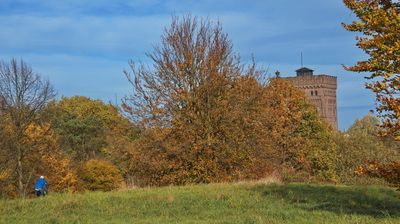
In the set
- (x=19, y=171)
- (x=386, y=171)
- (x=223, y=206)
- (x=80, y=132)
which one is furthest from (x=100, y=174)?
(x=386, y=171)

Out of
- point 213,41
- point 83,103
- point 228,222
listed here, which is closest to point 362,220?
point 228,222

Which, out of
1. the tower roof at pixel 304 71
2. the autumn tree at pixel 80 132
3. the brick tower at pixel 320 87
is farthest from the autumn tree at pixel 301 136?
the tower roof at pixel 304 71

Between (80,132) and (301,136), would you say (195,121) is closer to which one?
(301,136)

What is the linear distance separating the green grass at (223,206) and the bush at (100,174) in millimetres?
30131

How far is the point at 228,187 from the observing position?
1908cm

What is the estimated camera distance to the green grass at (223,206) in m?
13.0

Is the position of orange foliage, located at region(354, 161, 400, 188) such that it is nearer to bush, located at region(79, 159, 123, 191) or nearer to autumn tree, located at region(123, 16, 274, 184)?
autumn tree, located at region(123, 16, 274, 184)

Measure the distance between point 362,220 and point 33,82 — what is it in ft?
125

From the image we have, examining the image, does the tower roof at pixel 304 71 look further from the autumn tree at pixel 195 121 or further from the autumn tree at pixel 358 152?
the autumn tree at pixel 195 121

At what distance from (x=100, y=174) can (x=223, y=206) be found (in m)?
35.5

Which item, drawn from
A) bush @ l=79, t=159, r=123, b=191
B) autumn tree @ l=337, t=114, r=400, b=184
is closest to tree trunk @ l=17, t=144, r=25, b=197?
bush @ l=79, t=159, r=123, b=191

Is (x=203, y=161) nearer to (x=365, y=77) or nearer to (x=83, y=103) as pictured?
(x=365, y=77)

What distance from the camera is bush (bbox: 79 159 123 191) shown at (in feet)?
159

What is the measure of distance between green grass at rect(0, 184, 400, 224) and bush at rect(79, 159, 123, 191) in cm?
3013
